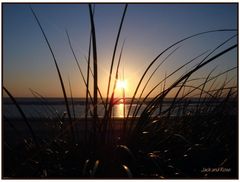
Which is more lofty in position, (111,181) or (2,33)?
(2,33)

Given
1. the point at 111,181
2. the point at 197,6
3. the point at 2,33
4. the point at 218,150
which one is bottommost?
the point at 111,181

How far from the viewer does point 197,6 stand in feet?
4.19

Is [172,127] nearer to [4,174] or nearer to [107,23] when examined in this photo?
[107,23]

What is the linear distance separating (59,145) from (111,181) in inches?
10.7

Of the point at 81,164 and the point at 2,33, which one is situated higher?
the point at 2,33

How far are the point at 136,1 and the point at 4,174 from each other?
0.79 m

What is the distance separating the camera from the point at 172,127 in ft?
4.70

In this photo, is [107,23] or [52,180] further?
[107,23]

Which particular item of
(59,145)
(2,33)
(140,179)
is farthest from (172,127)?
(2,33)

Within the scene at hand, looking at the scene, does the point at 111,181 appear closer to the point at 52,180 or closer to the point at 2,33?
the point at 52,180

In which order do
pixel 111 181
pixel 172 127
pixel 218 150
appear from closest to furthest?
1. pixel 111 181
2. pixel 218 150
3. pixel 172 127

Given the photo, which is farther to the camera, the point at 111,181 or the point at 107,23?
the point at 107,23

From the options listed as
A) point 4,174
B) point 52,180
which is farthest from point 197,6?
point 4,174

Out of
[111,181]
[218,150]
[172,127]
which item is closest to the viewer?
[111,181]
